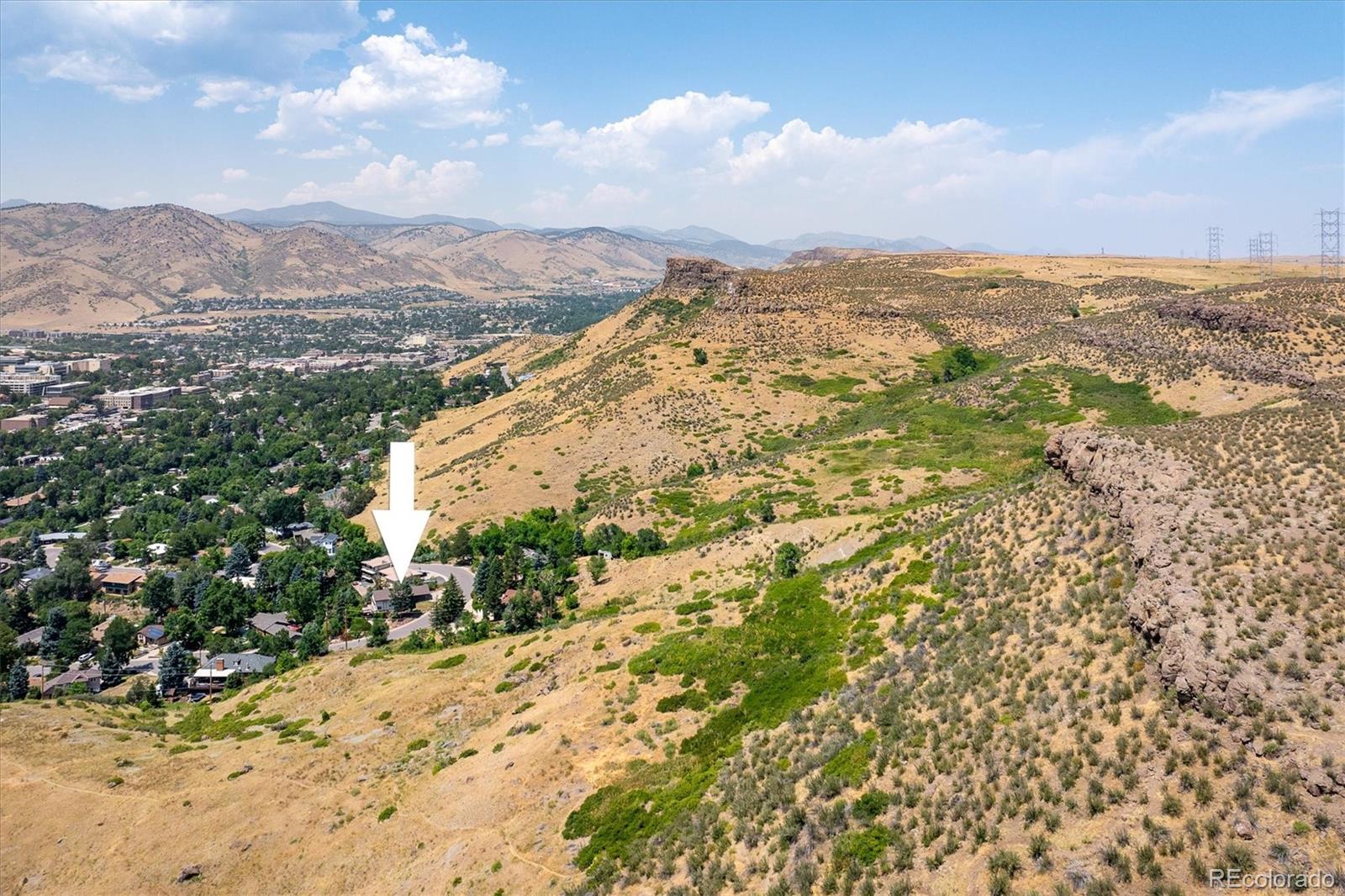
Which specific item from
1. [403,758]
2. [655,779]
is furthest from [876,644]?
[403,758]

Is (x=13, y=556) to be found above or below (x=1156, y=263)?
below

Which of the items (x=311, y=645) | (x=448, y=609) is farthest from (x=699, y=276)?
(x=311, y=645)

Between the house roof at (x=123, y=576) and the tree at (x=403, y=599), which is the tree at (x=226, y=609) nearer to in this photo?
the tree at (x=403, y=599)

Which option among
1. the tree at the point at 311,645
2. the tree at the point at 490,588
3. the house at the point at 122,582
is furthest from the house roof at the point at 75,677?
the tree at the point at 490,588

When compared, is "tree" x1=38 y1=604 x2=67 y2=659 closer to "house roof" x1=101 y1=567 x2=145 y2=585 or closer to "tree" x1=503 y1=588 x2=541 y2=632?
"house roof" x1=101 y1=567 x2=145 y2=585

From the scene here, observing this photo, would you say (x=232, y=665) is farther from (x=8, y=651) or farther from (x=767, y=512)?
(x=767, y=512)

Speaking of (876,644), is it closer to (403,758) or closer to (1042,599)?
(1042,599)
